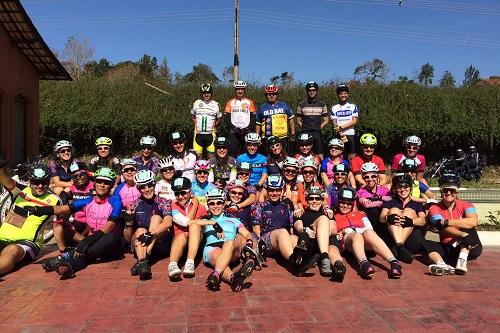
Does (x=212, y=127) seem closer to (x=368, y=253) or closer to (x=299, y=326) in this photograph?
(x=368, y=253)

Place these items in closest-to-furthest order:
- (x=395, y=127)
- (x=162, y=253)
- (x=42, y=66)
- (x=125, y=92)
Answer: (x=162, y=253)
(x=42, y=66)
(x=395, y=127)
(x=125, y=92)

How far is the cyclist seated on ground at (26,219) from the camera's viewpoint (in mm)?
5453

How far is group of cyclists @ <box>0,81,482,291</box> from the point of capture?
17.3 feet

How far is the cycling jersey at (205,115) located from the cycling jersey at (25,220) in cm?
354

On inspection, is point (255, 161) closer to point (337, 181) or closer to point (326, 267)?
point (337, 181)

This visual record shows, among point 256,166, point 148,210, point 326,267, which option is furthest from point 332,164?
point 148,210

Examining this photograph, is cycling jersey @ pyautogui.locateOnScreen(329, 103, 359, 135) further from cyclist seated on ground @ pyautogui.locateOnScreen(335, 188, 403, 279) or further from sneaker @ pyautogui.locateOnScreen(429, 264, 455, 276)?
sneaker @ pyautogui.locateOnScreen(429, 264, 455, 276)

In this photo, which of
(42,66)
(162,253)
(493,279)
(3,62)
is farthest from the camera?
(42,66)

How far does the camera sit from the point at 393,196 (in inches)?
245

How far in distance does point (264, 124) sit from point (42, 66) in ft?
39.2

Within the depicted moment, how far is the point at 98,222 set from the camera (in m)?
5.75

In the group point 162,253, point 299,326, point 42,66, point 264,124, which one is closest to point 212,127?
point 264,124

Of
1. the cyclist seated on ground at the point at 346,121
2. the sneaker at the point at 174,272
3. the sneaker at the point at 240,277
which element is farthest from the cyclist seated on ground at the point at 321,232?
the cyclist seated on ground at the point at 346,121

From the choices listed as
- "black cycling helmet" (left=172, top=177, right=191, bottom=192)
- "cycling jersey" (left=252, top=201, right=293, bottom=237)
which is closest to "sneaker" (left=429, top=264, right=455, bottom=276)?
"cycling jersey" (left=252, top=201, right=293, bottom=237)
